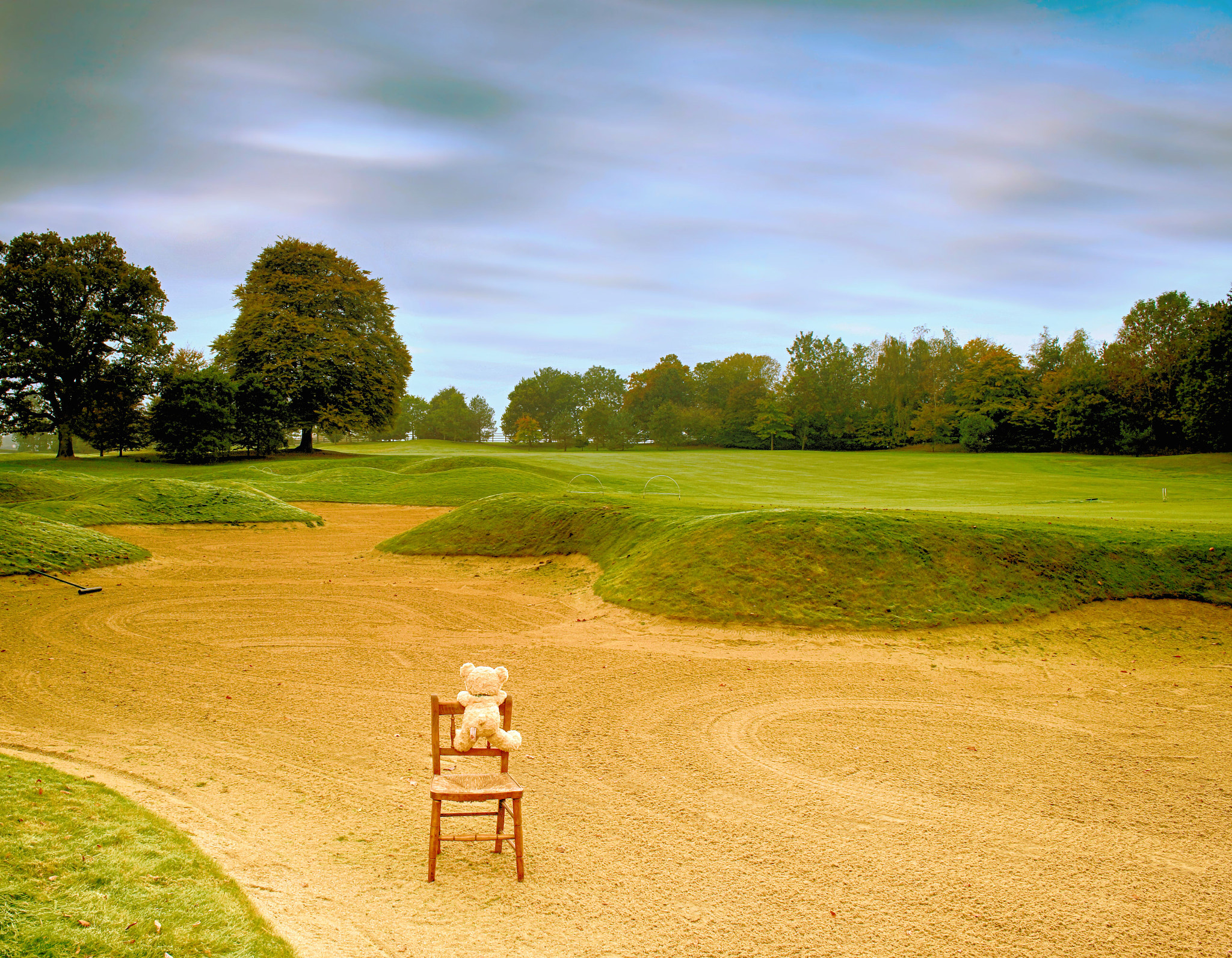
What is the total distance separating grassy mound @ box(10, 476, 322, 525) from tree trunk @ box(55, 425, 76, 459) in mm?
22262

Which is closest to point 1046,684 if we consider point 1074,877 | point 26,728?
point 1074,877

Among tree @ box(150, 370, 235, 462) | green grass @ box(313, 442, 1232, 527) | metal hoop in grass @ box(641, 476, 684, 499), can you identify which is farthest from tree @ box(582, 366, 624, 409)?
metal hoop in grass @ box(641, 476, 684, 499)

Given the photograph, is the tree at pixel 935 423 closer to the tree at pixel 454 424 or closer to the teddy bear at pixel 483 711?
the tree at pixel 454 424

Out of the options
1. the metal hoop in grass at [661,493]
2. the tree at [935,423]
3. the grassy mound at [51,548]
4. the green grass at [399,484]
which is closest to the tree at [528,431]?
the tree at [935,423]

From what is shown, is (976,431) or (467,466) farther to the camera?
(976,431)

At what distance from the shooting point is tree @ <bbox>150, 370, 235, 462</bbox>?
42.2 m

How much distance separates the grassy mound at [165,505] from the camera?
2172cm

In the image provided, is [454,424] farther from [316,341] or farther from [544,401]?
[316,341]

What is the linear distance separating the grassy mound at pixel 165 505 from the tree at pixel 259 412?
20939mm

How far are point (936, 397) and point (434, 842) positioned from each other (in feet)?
255

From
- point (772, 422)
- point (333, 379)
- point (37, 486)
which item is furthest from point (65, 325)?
point (772, 422)

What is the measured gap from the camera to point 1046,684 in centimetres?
977

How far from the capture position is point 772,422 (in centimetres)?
7669

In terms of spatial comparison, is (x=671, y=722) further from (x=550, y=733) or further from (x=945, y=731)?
(x=945, y=731)
